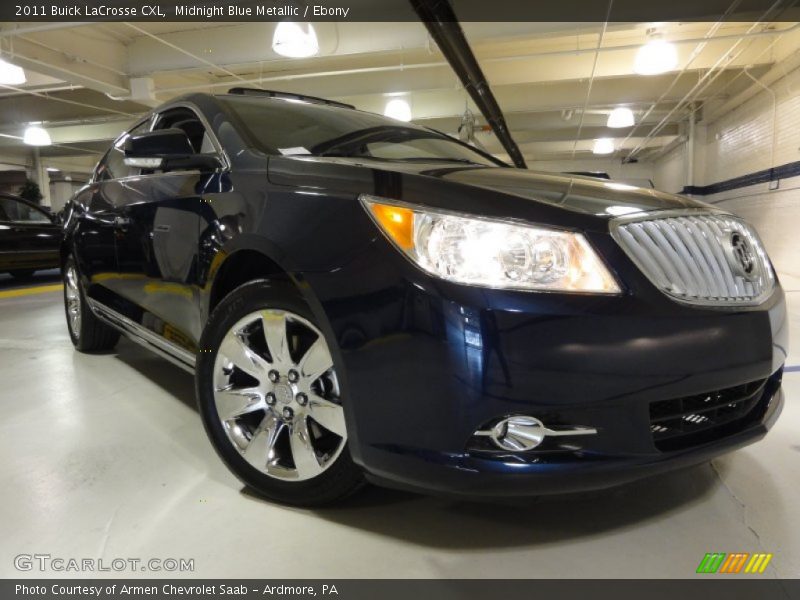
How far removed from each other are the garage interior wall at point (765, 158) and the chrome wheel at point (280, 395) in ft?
23.5

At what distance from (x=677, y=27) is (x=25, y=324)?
8371 mm

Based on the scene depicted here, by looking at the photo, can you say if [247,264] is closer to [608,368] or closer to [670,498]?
[608,368]

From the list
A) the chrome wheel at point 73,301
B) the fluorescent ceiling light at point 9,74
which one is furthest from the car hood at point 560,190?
the fluorescent ceiling light at point 9,74

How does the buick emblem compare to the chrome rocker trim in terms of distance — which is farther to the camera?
the chrome rocker trim

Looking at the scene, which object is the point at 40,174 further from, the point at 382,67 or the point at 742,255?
the point at 742,255

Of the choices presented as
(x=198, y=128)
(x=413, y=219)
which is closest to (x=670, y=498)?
(x=413, y=219)

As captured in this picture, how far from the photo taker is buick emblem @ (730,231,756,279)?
1421 mm

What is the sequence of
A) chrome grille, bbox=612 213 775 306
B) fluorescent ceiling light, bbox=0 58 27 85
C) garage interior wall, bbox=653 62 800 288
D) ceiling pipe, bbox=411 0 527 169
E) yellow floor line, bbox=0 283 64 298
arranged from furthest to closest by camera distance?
garage interior wall, bbox=653 62 800 288 < yellow floor line, bbox=0 283 64 298 < fluorescent ceiling light, bbox=0 58 27 85 < ceiling pipe, bbox=411 0 527 169 < chrome grille, bbox=612 213 775 306

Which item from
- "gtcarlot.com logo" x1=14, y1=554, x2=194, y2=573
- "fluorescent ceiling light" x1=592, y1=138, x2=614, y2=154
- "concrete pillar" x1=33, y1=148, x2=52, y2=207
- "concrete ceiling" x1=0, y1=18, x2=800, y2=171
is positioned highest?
"concrete ceiling" x1=0, y1=18, x2=800, y2=171

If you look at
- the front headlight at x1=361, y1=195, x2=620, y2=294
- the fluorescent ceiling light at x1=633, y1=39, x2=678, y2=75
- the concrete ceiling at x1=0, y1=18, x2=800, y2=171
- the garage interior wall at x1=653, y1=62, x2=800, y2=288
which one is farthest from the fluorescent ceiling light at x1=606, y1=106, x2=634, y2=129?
the front headlight at x1=361, y1=195, x2=620, y2=294

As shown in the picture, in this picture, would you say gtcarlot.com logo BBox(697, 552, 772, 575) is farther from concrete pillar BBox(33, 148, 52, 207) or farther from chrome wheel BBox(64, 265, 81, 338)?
concrete pillar BBox(33, 148, 52, 207)

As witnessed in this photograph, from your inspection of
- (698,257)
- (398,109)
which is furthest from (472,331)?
(398,109)

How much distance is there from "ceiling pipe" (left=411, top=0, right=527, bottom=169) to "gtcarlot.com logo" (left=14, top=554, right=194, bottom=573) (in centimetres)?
257

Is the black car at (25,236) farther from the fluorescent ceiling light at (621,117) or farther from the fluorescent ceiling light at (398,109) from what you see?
the fluorescent ceiling light at (621,117)
